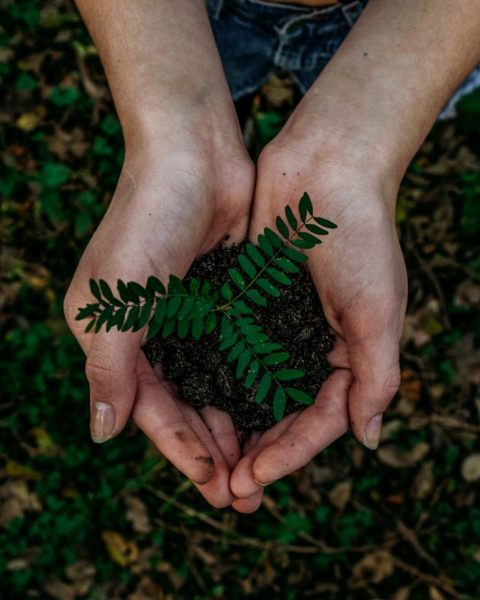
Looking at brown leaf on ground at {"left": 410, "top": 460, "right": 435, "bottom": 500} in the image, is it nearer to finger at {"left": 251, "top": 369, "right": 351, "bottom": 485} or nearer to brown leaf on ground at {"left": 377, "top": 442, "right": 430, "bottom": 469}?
brown leaf on ground at {"left": 377, "top": 442, "right": 430, "bottom": 469}

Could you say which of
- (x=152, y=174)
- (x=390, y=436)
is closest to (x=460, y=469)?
(x=390, y=436)

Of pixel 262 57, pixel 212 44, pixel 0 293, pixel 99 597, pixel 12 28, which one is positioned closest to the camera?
pixel 212 44

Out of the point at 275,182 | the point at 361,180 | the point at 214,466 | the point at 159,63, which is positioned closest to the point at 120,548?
the point at 214,466

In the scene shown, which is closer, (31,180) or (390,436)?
(390,436)

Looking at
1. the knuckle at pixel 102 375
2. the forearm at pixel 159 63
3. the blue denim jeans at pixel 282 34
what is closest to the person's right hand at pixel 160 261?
the knuckle at pixel 102 375

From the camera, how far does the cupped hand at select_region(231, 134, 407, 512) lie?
2566 millimetres

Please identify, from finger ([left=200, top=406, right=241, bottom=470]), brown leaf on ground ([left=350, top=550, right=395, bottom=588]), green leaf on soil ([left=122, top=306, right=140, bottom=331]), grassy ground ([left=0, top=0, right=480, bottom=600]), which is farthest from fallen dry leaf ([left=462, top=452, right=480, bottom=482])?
green leaf on soil ([left=122, top=306, right=140, bottom=331])

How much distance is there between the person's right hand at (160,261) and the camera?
2426 mm

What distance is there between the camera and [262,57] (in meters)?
3.63

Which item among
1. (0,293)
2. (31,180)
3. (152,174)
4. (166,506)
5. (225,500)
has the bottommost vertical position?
(166,506)

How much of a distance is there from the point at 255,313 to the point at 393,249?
62 cm

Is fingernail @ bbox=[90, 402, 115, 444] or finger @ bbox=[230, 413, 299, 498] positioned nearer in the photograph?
fingernail @ bbox=[90, 402, 115, 444]

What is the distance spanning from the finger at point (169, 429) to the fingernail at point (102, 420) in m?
0.12

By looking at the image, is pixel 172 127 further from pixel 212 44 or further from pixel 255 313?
pixel 255 313
